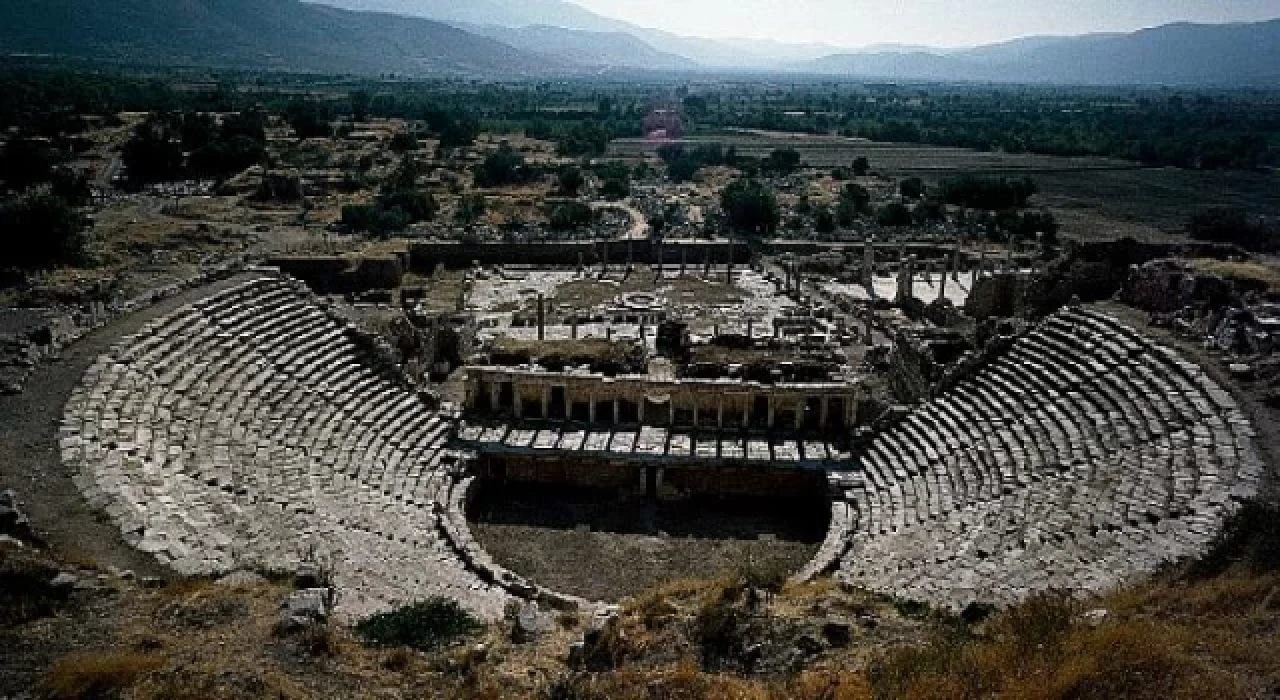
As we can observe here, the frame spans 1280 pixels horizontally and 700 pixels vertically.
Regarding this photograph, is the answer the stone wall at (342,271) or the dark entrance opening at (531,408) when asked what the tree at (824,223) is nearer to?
the stone wall at (342,271)

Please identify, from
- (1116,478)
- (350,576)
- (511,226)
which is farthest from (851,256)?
(350,576)

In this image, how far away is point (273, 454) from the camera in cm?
2392

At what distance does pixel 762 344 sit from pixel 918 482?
12.2 m

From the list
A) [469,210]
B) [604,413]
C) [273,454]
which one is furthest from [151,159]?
[273,454]

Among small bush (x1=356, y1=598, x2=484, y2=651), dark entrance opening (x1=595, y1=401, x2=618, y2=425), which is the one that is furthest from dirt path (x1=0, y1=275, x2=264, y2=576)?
dark entrance opening (x1=595, y1=401, x2=618, y2=425)

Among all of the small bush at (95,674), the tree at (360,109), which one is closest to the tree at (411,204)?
the small bush at (95,674)

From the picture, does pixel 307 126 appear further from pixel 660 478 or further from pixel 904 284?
pixel 660 478

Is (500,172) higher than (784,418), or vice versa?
(500,172)

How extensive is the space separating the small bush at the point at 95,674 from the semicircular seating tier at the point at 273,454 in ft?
13.3

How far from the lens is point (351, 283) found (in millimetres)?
51562

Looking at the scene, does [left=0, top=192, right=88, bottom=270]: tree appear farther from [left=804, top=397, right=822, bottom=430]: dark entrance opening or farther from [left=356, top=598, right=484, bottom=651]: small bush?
[left=356, top=598, right=484, bottom=651]: small bush

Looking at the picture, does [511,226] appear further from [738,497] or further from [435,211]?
[738,497]

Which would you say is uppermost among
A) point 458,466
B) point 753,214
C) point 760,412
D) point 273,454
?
point 753,214

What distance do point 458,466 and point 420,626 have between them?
13349 millimetres
